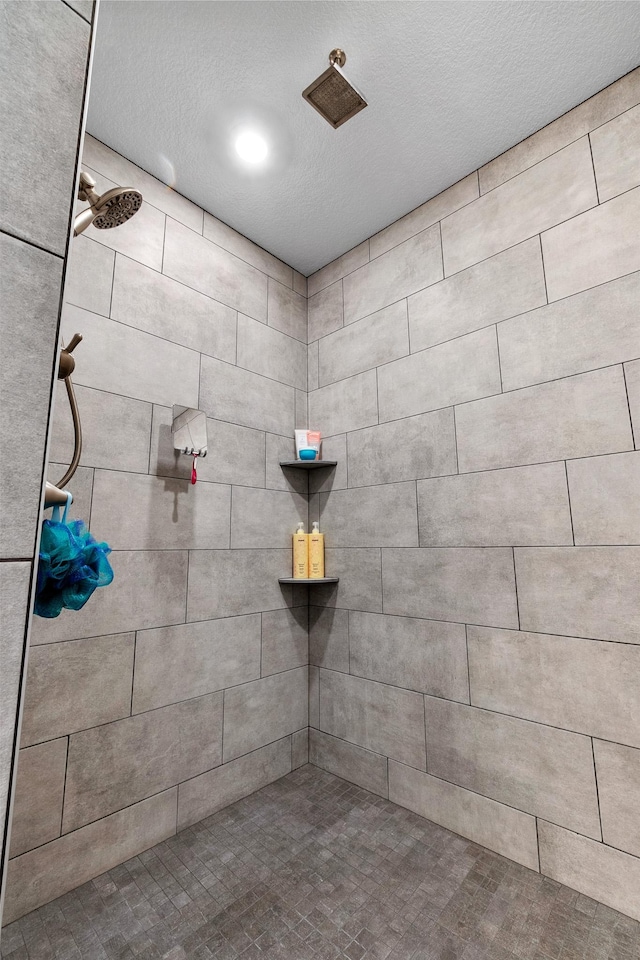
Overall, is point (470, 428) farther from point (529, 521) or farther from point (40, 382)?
point (40, 382)

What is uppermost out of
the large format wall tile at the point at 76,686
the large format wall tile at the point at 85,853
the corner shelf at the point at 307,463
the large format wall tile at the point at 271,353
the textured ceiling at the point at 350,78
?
the textured ceiling at the point at 350,78

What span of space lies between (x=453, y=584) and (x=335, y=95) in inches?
63.4

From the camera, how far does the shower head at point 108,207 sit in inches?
33.4

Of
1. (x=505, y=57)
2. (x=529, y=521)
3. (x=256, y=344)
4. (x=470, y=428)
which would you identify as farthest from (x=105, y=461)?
(x=505, y=57)

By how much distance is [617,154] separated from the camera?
140cm

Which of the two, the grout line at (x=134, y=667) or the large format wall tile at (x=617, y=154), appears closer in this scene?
the large format wall tile at (x=617, y=154)

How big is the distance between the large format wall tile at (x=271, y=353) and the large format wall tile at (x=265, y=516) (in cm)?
55

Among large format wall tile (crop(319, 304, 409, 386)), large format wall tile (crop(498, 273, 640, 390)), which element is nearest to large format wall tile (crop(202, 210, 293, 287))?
large format wall tile (crop(319, 304, 409, 386))

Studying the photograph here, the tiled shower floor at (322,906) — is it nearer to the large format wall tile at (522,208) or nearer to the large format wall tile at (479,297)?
the large format wall tile at (479,297)

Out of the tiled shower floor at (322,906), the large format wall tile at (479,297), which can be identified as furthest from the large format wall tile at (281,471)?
the tiled shower floor at (322,906)

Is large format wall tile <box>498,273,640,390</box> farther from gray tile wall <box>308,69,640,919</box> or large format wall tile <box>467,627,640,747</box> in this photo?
large format wall tile <box>467,627,640,747</box>

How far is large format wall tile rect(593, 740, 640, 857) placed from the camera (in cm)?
120

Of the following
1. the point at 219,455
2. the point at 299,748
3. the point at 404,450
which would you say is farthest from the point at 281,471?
the point at 299,748

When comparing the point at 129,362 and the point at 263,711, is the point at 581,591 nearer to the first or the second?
the point at 263,711
